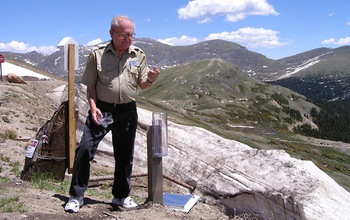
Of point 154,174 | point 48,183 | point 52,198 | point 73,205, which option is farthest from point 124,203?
point 48,183

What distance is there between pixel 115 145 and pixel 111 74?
1.52 m

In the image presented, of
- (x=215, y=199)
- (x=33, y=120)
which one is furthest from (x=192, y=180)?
(x=33, y=120)

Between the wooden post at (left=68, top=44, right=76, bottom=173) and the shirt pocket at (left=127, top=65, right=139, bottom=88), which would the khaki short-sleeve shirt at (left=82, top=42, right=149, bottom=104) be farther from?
the wooden post at (left=68, top=44, right=76, bottom=173)

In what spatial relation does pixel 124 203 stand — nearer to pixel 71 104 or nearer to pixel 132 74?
pixel 132 74

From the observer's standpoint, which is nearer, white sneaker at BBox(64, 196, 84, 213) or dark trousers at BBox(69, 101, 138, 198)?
white sneaker at BBox(64, 196, 84, 213)

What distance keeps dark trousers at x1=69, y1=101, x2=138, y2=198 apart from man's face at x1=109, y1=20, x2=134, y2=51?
1186 millimetres

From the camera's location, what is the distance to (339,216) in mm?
10703

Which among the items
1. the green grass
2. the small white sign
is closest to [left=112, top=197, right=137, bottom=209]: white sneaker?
the green grass

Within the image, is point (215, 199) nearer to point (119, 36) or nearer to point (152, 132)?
point (152, 132)

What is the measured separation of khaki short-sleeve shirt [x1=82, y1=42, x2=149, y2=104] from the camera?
26.6 feet

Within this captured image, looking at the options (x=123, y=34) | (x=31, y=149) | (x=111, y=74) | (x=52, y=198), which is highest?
(x=123, y=34)

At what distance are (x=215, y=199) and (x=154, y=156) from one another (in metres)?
4.38

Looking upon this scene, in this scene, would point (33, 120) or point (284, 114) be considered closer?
point (33, 120)

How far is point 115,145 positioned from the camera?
8727mm
